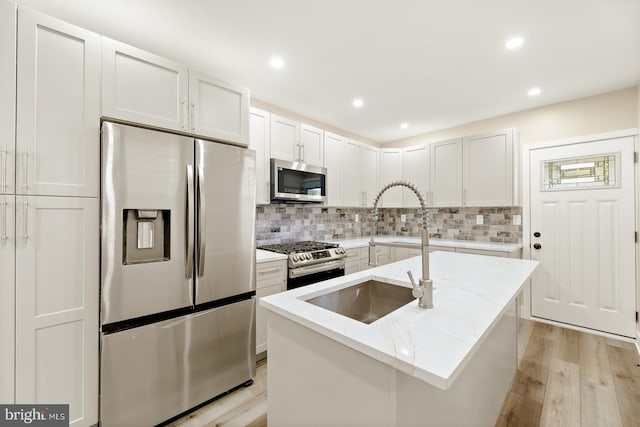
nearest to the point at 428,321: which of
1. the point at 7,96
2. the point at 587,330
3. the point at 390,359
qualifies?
the point at 390,359

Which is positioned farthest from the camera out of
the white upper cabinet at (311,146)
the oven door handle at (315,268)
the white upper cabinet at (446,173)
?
the white upper cabinet at (446,173)

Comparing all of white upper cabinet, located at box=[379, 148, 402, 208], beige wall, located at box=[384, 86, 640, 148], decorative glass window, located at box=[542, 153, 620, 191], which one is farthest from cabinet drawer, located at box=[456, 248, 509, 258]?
beige wall, located at box=[384, 86, 640, 148]

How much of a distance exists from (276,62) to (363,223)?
2976 millimetres

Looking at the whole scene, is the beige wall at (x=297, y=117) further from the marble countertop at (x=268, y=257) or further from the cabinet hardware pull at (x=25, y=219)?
the cabinet hardware pull at (x=25, y=219)

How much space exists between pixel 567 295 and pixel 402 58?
319 cm

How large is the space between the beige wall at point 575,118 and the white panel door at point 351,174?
5.41 feet

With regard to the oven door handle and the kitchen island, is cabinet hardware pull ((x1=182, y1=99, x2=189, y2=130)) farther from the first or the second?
the oven door handle

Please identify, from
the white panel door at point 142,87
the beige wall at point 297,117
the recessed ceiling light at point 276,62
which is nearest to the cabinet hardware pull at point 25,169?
the white panel door at point 142,87

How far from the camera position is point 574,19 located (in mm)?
1820

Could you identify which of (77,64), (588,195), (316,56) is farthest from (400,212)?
(77,64)

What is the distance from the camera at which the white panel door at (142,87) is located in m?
1.61

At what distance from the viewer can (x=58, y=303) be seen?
1.45 metres

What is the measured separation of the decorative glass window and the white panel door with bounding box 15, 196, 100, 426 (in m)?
4.34

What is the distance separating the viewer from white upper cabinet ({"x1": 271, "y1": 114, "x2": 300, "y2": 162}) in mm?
2943
